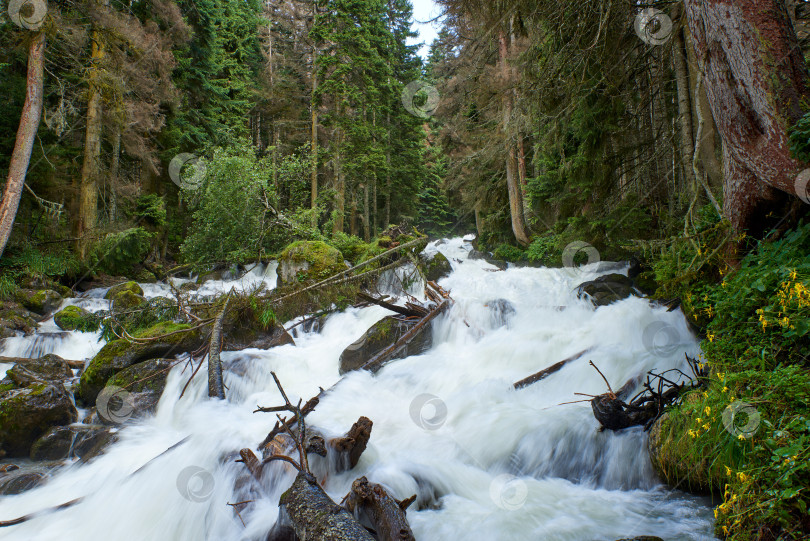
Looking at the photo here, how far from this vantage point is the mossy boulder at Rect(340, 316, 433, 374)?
743 cm

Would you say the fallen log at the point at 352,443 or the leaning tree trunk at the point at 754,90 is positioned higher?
the leaning tree trunk at the point at 754,90

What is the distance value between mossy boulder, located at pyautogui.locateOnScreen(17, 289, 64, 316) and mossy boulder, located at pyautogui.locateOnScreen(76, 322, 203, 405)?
227 inches

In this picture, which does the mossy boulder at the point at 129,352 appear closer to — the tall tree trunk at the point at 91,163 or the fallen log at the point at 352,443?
the fallen log at the point at 352,443

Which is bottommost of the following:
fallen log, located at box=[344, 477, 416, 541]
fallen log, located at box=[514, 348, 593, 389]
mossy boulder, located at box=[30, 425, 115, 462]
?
mossy boulder, located at box=[30, 425, 115, 462]

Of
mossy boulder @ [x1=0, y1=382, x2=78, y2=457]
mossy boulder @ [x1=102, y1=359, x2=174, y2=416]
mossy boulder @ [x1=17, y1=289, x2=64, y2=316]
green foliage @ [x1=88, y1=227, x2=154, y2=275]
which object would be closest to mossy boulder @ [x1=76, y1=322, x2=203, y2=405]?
mossy boulder @ [x1=102, y1=359, x2=174, y2=416]

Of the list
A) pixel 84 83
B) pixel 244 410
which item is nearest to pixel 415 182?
pixel 84 83

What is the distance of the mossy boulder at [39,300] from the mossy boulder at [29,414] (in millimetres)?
6302

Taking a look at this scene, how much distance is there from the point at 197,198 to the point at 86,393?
12889 millimetres

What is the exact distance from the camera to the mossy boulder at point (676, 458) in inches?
136

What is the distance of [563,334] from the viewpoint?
7418 mm

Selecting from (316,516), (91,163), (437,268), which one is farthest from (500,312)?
(91,163)

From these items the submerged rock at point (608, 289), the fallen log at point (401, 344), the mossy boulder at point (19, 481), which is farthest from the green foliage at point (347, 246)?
the mossy boulder at point (19, 481)

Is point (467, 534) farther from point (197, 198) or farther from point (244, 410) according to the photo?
point (197, 198)

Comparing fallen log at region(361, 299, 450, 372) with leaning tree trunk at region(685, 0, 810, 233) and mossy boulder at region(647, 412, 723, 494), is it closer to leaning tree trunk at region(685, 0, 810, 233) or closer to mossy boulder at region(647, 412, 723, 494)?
mossy boulder at region(647, 412, 723, 494)
